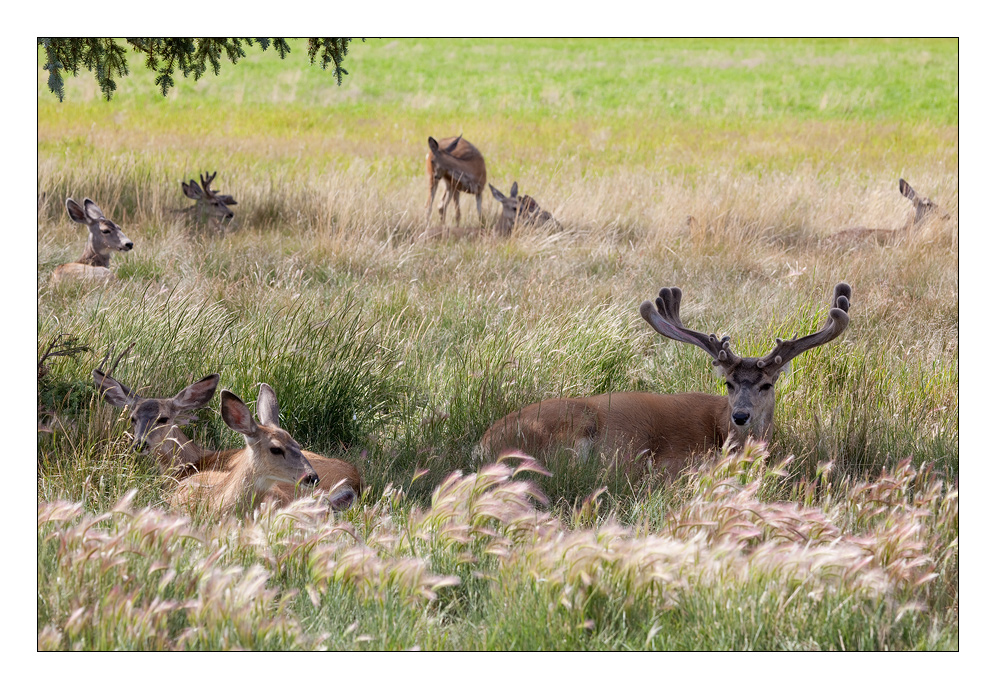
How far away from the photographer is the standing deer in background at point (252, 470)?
15.2ft

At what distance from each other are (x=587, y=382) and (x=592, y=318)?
838 millimetres

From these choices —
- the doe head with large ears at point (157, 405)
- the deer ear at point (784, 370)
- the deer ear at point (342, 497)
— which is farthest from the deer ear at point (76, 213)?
the deer ear at point (784, 370)

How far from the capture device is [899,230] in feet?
36.6

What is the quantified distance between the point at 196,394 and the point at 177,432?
0.70ft

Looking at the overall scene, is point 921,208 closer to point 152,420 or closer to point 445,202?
point 445,202

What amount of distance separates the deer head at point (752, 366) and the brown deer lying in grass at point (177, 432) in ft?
5.77

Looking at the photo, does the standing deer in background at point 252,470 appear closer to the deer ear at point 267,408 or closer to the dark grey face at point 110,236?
the deer ear at point 267,408

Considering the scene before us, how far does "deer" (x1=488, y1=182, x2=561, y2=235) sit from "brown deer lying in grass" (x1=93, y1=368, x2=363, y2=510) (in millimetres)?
6129

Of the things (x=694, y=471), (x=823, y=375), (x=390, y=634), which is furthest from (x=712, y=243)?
(x=390, y=634)

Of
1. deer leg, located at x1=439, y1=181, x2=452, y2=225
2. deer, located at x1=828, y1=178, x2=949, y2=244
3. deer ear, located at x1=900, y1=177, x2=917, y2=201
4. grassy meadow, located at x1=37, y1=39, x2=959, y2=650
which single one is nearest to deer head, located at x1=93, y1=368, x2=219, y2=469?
grassy meadow, located at x1=37, y1=39, x2=959, y2=650

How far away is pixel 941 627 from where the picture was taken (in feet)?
11.8

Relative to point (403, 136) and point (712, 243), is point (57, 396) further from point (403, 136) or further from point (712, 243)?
point (403, 136)

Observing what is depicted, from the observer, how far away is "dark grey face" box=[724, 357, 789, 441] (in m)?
5.22

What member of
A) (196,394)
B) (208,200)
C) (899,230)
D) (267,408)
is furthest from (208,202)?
(899,230)
